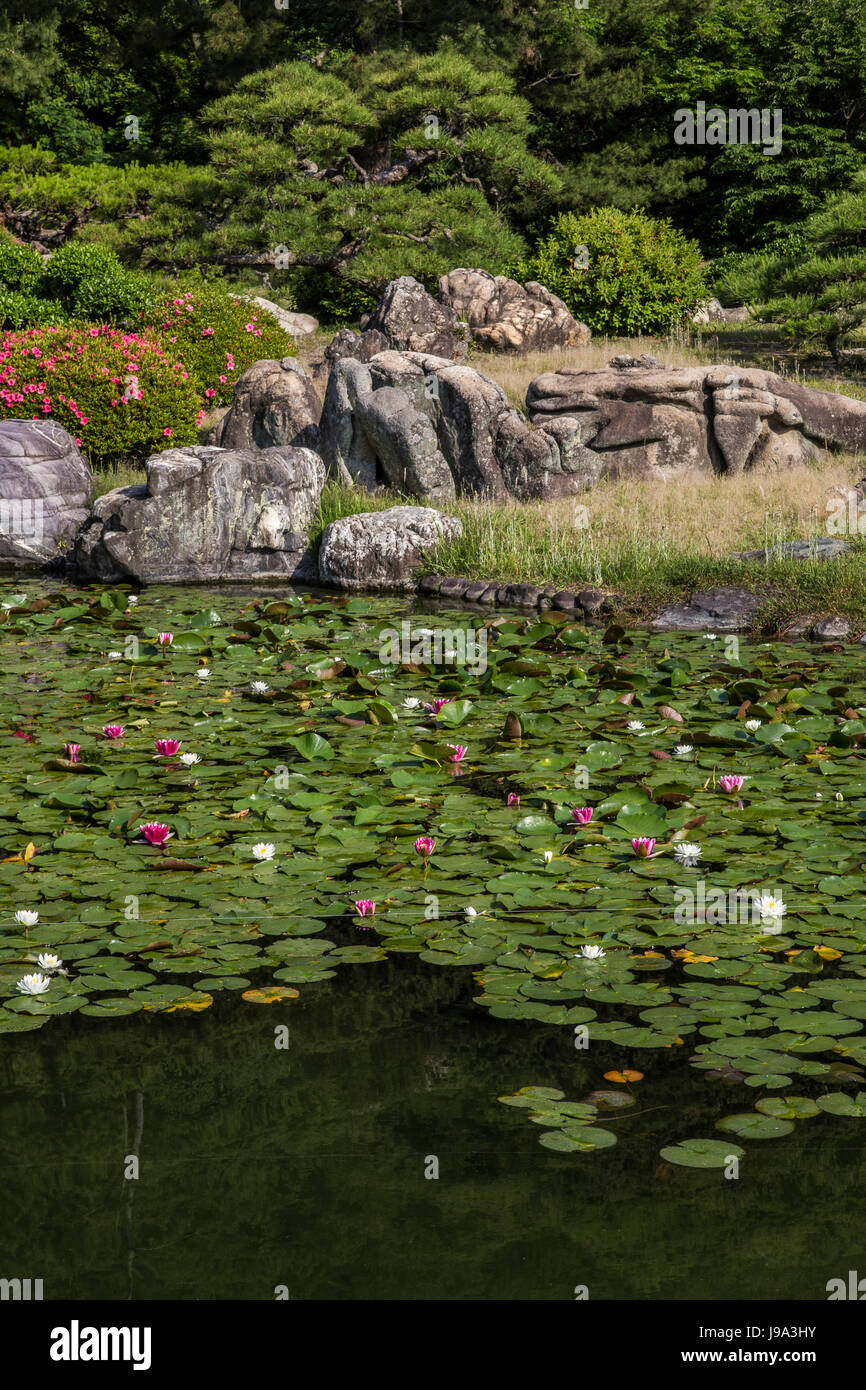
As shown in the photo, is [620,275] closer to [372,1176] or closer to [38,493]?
[38,493]

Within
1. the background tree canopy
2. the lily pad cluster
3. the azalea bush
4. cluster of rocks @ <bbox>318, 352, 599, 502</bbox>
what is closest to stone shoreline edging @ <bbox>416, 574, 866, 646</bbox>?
the lily pad cluster

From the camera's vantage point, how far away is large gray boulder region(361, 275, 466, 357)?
759 inches

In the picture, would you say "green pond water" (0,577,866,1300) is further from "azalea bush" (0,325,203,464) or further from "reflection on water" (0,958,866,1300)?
"azalea bush" (0,325,203,464)

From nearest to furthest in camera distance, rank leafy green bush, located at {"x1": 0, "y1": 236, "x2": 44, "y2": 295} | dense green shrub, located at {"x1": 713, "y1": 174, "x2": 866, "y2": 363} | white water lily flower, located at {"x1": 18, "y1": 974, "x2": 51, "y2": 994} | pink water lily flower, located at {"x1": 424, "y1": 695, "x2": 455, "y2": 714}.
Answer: white water lily flower, located at {"x1": 18, "y1": 974, "x2": 51, "y2": 994}, pink water lily flower, located at {"x1": 424, "y1": 695, "x2": 455, "y2": 714}, dense green shrub, located at {"x1": 713, "y1": 174, "x2": 866, "y2": 363}, leafy green bush, located at {"x1": 0, "y1": 236, "x2": 44, "y2": 295}

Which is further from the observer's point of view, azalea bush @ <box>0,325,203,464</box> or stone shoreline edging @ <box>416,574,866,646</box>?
azalea bush @ <box>0,325,203,464</box>

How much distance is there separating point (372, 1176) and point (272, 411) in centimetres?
1296

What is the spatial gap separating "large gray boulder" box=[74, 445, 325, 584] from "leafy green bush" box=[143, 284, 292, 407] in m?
5.14

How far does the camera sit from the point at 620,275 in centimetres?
2208

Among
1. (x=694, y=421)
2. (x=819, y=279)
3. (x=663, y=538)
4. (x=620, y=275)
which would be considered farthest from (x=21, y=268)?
(x=663, y=538)

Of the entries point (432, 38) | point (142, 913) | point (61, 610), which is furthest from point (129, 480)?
point (432, 38)

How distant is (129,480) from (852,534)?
7968mm

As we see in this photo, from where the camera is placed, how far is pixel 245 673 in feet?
27.1

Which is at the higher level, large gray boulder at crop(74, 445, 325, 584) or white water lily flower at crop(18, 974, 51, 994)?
large gray boulder at crop(74, 445, 325, 584)

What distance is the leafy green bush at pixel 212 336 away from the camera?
57.8 feet
